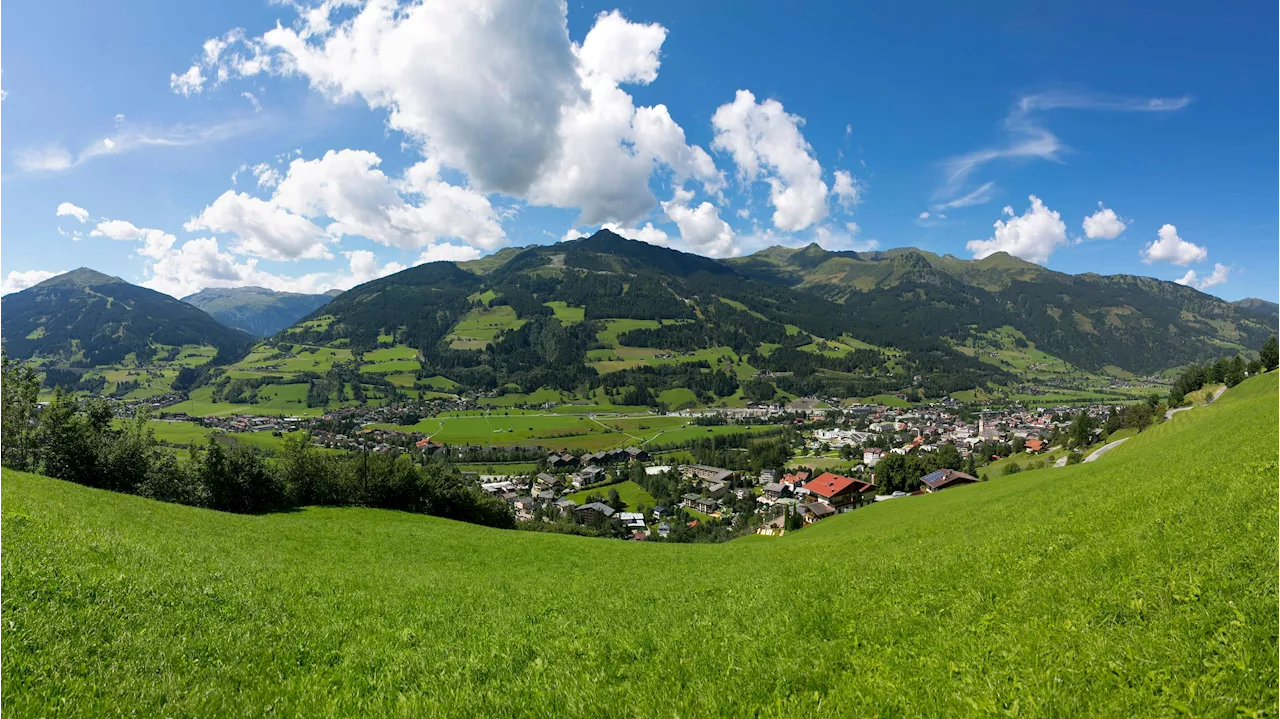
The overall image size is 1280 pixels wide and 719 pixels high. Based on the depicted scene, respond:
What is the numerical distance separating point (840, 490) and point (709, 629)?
3034 inches

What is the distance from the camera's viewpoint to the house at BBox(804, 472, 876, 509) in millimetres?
78562

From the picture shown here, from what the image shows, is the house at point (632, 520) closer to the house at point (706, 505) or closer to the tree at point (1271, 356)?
the house at point (706, 505)

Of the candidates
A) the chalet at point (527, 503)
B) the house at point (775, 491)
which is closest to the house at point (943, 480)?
the house at point (775, 491)

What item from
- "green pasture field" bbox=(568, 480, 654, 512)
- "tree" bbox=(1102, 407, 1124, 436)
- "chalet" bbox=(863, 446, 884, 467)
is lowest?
"green pasture field" bbox=(568, 480, 654, 512)

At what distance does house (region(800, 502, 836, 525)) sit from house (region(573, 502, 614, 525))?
116 ft

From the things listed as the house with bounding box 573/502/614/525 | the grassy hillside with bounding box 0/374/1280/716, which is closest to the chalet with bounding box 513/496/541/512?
the house with bounding box 573/502/614/525

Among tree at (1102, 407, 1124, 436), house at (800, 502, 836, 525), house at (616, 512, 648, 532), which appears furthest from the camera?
tree at (1102, 407, 1124, 436)

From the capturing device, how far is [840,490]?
7856cm

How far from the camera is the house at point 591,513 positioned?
8944 centimetres

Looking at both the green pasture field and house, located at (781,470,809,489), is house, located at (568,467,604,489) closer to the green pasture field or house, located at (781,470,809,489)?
the green pasture field

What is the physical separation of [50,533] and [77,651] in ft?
28.8

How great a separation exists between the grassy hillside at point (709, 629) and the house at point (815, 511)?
2203 inches

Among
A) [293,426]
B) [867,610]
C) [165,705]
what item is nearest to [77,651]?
[165,705]

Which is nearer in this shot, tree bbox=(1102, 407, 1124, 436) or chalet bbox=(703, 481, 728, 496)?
tree bbox=(1102, 407, 1124, 436)
